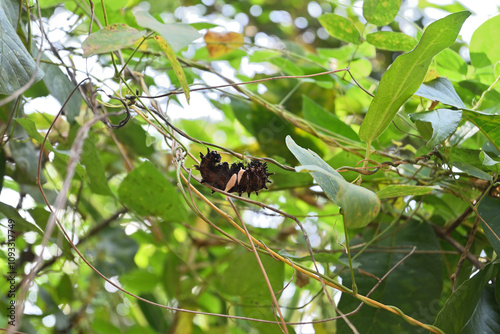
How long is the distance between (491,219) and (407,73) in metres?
0.19

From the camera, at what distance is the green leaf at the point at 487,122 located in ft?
1.34

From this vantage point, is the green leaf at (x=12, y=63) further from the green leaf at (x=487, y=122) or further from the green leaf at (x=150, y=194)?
the green leaf at (x=487, y=122)

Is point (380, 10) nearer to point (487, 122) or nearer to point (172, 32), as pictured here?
point (487, 122)

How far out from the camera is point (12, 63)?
0.40 m

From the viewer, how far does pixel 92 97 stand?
0.51m

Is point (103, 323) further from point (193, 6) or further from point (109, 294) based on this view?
point (193, 6)

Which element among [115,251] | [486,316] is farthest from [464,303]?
[115,251]

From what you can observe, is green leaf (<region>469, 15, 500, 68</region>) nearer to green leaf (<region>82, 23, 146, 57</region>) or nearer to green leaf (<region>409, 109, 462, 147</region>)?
green leaf (<region>409, 109, 462, 147</region>)

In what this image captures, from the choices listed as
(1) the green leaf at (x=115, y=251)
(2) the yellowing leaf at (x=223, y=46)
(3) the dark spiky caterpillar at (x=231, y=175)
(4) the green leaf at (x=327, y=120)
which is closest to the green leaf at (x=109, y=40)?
(3) the dark spiky caterpillar at (x=231, y=175)

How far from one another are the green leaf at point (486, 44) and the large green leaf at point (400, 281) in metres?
0.21

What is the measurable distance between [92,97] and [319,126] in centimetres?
29

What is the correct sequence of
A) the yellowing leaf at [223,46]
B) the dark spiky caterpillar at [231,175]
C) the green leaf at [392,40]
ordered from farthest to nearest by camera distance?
1. the yellowing leaf at [223,46]
2. the green leaf at [392,40]
3. the dark spiky caterpillar at [231,175]

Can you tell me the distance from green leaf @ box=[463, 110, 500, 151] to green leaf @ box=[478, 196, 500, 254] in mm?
64

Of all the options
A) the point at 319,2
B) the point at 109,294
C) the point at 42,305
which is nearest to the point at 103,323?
the point at 109,294
